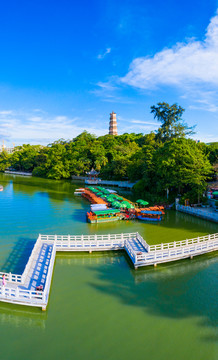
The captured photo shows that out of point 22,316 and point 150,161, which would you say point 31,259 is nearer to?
point 22,316

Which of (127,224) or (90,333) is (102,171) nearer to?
(127,224)

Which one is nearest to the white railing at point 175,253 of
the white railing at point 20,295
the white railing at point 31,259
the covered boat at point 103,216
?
the white railing at point 20,295

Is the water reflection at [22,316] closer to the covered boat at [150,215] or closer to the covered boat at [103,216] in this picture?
the covered boat at [103,216]

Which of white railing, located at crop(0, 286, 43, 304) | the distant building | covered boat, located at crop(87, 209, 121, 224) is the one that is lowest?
white railing, located at crop(0, 286, 43, 304)

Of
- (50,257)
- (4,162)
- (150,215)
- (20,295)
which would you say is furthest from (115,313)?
(4,162)

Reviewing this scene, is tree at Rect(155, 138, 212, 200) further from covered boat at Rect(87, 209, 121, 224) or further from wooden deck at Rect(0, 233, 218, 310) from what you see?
wooden deck at Rect(0, 233, 218, 310)

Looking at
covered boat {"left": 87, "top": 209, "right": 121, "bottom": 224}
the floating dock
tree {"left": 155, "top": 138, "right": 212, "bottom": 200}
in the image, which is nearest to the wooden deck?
covered boat {"left": 87, "top": 209, "right": 121, "bottom": 224}
